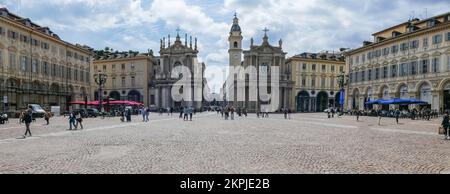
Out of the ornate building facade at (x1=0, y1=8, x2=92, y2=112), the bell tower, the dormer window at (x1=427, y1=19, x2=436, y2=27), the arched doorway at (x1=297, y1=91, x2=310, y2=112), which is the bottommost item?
the arched doorway at (x1=297, y1=91, x2=310, y2=112)

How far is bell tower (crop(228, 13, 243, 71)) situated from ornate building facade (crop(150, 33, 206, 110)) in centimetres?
956

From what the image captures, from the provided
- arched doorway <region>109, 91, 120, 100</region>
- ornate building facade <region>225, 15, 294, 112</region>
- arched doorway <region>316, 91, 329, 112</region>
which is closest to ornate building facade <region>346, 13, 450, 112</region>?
ornate building facade <region>225, 15, 294, 112</region>

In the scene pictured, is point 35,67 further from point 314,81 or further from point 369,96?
→ point 314,81

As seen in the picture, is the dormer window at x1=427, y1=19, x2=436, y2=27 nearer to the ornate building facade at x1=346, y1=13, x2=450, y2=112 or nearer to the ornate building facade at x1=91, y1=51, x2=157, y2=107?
the ornate building facade at x1=346, y1=13, x2=450, y2=112

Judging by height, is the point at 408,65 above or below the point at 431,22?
below

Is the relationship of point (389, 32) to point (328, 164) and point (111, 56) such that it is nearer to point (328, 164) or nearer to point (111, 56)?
point (328, 164)

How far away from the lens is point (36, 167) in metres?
8.38

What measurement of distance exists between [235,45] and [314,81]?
23579 millimetres

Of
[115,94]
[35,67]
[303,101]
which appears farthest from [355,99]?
[115,94]

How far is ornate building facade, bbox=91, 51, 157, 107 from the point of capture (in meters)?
81.9

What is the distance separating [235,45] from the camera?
91375mm

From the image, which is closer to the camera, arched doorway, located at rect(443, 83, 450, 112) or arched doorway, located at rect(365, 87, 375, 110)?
arched doorway, located at rect(443, 83, 450, 112)

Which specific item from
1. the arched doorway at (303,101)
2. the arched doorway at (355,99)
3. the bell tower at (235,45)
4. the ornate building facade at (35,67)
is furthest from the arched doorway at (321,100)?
the ornate building facade at (35,67)

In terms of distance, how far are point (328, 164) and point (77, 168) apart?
21.6 ft
